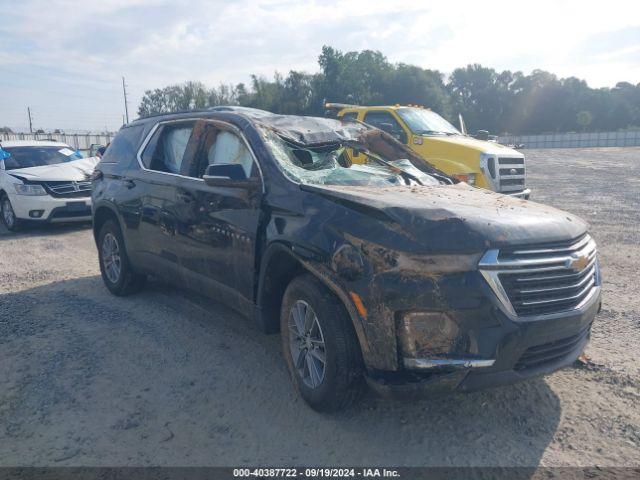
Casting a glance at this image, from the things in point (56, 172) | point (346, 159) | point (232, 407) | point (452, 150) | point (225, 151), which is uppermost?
point (225, 151)

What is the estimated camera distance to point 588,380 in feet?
12.6

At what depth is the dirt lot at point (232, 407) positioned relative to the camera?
10.1 ft

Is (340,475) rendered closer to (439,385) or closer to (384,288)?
(439,385)

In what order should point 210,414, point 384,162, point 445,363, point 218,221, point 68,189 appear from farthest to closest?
point 68,189 → point 384,162 → point 218,221 → point 210,414 → point 445,363

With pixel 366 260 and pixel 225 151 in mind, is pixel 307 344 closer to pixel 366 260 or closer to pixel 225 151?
pixel 366 260

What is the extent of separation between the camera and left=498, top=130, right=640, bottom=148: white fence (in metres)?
57.6

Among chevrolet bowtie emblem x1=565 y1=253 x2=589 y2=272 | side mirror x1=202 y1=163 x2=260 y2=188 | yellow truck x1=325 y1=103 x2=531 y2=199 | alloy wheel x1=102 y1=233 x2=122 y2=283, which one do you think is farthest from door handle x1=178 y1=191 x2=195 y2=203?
yellow truck x1=325 y1=103 x2=531 y2=199

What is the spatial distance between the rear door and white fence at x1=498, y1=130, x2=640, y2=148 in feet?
186

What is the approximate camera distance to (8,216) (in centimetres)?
1073

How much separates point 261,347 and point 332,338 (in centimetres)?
153

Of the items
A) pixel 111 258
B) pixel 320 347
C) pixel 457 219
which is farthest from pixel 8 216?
pixel 457 219

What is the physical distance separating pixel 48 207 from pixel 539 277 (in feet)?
31.6

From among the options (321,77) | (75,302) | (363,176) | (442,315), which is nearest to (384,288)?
(442,315)

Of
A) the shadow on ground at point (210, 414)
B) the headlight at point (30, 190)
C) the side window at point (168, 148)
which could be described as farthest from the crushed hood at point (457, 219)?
the headlight at point (30, 190)
